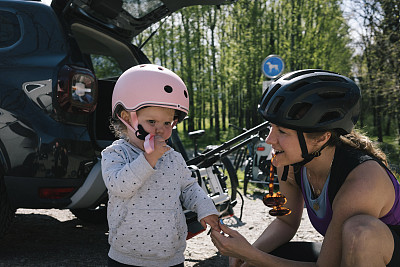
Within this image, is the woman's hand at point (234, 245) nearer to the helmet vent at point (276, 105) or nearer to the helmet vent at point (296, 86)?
the helmet vent at point (276, 105)

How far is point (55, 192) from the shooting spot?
9.25 ft

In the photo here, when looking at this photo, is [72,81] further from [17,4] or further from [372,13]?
[372,13]

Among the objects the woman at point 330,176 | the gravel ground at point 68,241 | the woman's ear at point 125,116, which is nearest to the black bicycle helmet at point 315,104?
the woman at point 330,176

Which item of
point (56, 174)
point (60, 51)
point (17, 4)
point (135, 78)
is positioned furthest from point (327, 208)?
point (17, 4)

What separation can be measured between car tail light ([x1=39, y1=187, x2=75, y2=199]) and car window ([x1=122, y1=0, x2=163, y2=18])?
5.04 ft

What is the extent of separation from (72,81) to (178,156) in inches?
45.6

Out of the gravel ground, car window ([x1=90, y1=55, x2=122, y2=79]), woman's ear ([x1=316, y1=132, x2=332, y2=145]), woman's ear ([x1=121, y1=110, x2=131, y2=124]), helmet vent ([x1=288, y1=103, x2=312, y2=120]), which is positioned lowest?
the gravel ground

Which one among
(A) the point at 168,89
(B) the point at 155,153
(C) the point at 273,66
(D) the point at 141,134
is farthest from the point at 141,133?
(C) the point at 273,66

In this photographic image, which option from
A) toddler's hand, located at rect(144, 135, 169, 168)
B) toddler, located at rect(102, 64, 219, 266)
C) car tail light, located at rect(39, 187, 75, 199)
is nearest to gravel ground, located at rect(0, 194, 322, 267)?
car tail light, located at rect(39, 187, 75, 199)

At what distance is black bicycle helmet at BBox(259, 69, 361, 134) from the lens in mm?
1816

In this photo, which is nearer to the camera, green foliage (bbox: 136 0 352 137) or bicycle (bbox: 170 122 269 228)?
bicycle (bbox: 170 122 269 228)

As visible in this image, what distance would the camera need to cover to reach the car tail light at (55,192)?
9.20 feet

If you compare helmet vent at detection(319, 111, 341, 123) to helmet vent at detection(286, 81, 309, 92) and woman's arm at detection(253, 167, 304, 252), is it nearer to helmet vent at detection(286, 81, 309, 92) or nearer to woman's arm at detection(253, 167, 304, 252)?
helmet vent at detection(286, 81, 309, 92)

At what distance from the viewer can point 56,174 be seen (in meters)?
2.80
